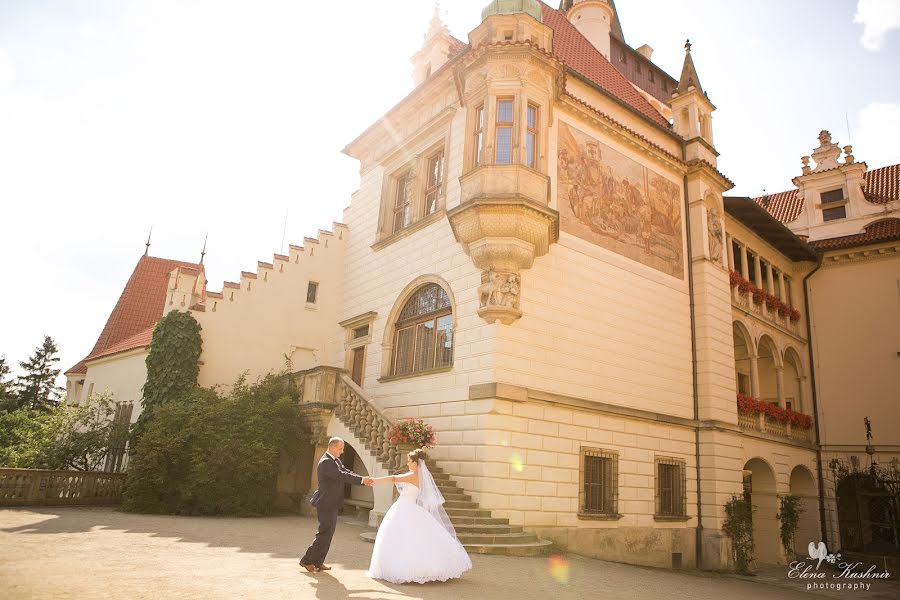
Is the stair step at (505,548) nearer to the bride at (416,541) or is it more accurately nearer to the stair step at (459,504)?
the stair step at (459,504)

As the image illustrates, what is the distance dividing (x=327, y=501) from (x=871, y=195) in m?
31.5

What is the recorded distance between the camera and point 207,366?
62.3ft

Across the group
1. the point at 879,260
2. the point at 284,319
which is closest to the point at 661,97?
the point at 879,260

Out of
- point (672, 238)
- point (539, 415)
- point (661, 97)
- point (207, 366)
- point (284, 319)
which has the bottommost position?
point (539, 415)

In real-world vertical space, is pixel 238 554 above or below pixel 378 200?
below

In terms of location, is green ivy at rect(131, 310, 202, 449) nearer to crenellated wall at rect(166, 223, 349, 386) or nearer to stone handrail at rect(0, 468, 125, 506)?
crenellated wall at rect(166, 223, 349, 386)

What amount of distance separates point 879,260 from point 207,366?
28.1 metres

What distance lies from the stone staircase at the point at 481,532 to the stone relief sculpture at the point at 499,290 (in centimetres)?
440

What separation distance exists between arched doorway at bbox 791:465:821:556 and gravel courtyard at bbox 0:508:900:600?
11675mm

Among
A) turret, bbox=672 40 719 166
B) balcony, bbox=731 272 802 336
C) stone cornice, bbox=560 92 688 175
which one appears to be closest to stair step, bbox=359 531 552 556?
stone cornice, bbox=560 92 688 175

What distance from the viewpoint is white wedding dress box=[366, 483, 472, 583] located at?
7.91m

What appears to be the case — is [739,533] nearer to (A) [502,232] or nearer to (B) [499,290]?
(B) [499,290]

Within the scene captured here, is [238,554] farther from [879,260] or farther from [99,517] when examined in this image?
[879,260]

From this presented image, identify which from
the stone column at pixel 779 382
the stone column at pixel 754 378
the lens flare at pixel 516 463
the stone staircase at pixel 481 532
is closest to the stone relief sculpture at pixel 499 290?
Result: the lens flare at pixel 516 463
